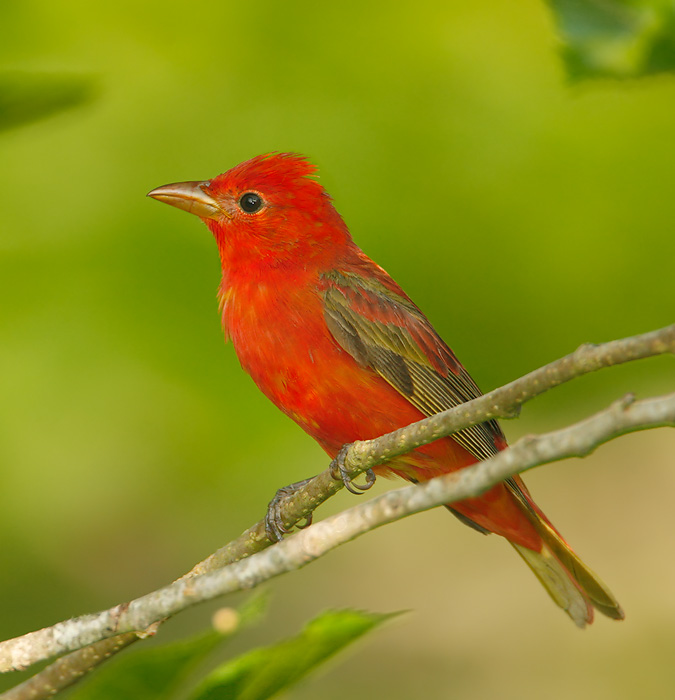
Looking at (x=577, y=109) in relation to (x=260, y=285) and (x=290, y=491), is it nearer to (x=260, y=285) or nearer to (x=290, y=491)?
(x=260, y=285)

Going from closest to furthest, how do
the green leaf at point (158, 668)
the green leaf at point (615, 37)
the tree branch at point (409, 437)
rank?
the tree branch at point (409, 437) → the green leaf at point (158, 668) → the green leaf at point (615, 37)

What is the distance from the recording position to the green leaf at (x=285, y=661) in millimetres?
1749

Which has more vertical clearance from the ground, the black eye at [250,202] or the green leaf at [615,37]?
the black eye at [250,202]

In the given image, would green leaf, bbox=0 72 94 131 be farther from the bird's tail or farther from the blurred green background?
the bird's tail

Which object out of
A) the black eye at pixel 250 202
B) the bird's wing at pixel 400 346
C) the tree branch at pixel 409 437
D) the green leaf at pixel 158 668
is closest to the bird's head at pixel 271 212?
the black eye at pixel 250 202

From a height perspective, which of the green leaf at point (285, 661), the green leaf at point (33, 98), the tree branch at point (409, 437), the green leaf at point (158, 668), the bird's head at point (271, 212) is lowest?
the green leaf at point (285, 661)

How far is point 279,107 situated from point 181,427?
1.25 metres

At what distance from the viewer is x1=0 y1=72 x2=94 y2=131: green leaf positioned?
5.57ft

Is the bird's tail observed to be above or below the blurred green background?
below

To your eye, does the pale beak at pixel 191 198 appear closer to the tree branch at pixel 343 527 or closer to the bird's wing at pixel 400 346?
the bird's wing at pixel 400 346

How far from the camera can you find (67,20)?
3.54 meters

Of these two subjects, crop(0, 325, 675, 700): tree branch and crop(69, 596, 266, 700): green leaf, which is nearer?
crop(0, 325, 675, 700): tree branch

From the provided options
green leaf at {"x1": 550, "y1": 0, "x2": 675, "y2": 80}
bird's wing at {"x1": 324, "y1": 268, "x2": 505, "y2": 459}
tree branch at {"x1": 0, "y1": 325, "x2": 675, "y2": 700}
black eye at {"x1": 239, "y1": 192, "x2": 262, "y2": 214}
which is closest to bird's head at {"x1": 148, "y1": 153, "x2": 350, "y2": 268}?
black eye at {"x1": 239, "y1": 192, "x2": 262, "y2": 214}

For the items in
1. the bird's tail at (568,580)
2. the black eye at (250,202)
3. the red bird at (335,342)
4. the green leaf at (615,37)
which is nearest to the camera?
the green leaf at (615,37)
